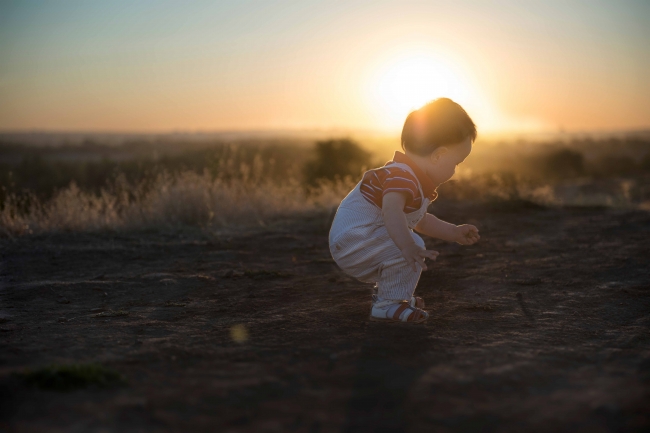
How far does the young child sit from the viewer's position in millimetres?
3225

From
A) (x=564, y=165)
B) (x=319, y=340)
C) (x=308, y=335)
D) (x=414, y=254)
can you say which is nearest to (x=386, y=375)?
(x=319, y=340)

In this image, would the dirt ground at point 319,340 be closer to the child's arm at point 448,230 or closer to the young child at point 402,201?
the young child at point 402,201

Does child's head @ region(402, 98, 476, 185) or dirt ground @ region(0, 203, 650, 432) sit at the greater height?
child's head @ region(402, 98, 476, 185)

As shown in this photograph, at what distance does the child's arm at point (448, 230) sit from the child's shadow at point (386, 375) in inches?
26.9

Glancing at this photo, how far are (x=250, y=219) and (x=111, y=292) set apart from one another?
3.70 m

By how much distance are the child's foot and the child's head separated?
30.4 inches

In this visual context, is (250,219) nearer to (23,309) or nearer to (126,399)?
(23,309)

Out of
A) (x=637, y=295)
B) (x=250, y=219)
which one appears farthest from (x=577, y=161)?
(x=637, y=295)

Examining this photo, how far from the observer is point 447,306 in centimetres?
370

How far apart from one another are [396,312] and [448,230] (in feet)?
2.25

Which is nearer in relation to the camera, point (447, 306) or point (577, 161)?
point (447, 306)

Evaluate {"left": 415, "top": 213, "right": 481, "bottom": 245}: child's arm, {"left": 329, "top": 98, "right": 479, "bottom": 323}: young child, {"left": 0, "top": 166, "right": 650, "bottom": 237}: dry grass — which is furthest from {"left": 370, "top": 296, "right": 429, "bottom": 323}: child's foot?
{"left": 0, "top": 166, "right": 650, "bottom": 237}: dry grass

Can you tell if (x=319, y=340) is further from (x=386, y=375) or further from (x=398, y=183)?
(x=398, y=183)

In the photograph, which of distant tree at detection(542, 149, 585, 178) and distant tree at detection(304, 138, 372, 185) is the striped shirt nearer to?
distant tree at detection(304, 138, 372, 185)
